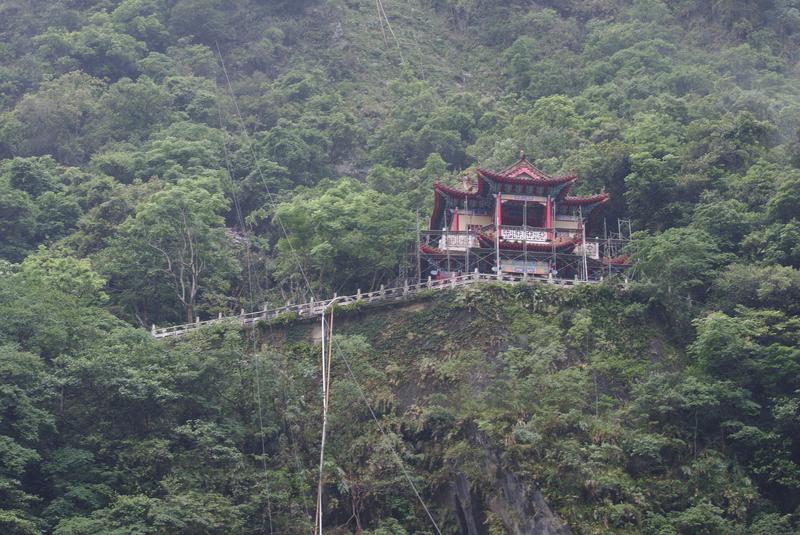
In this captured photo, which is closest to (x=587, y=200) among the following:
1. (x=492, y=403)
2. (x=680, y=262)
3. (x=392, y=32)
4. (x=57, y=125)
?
(x=680, y=262)

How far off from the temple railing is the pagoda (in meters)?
2.29

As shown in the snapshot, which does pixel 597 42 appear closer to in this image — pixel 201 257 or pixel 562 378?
pixel 201 257

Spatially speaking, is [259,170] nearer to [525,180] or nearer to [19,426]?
[525,180]

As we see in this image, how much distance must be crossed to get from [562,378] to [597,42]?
42.6 metres

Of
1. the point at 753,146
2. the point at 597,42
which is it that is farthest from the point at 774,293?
the point at 597,42

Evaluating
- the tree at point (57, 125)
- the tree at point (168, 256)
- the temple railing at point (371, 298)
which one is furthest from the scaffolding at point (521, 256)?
the tree at point (57, 125)

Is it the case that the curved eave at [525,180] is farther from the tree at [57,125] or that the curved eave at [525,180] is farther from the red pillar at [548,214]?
the tree at [57,125]

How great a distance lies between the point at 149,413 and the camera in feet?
124

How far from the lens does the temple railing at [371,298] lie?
144ft

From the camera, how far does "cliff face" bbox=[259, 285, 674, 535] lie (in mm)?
36125

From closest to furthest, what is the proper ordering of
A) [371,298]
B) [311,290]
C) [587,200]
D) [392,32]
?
[371,298] < [311,290] < [587,200] < [392,32]

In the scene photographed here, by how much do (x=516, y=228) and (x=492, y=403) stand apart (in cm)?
1118

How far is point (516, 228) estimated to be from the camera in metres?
48.0

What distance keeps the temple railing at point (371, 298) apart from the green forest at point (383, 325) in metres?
0.56
